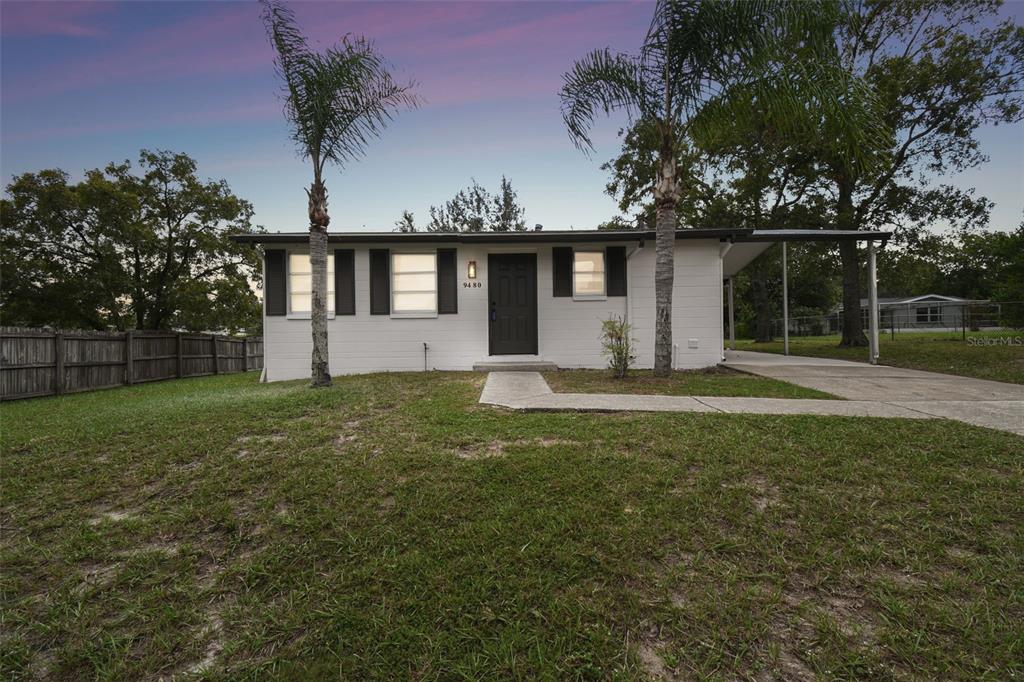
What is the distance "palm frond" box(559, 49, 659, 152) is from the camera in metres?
6.20

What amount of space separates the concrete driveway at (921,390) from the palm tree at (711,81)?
2464mm

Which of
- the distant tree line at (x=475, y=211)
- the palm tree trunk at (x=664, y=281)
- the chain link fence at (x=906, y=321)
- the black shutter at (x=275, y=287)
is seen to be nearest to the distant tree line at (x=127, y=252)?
the black shutter at (x=275, y=287)

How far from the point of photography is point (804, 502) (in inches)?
88.9

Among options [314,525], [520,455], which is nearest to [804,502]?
[520,455]

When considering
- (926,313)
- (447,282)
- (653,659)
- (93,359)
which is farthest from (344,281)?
(926,313)

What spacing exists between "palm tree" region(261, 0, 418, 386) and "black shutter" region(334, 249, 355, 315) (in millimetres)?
2220

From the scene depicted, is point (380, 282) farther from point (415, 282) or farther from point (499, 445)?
point (499, 445)

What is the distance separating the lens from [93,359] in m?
8.62

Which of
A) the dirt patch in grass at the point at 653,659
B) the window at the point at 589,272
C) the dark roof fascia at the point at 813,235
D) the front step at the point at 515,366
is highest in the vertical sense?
the dark roof fascia at the point at 813,235

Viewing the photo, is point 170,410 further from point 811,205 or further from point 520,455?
point 811,205

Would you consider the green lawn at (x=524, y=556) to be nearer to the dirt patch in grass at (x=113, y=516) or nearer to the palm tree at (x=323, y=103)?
the dirt patch in grass at (x=113, y=516)

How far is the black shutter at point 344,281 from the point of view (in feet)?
27.9

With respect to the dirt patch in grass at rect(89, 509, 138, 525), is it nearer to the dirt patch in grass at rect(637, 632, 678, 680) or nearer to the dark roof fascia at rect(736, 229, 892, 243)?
the dirt patch in grass at rect(637, 632, 678, 680)

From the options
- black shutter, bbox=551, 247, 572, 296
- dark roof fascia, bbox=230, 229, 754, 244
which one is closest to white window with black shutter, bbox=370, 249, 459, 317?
dark roof fascia, bbox=230, 229, 754, 244
